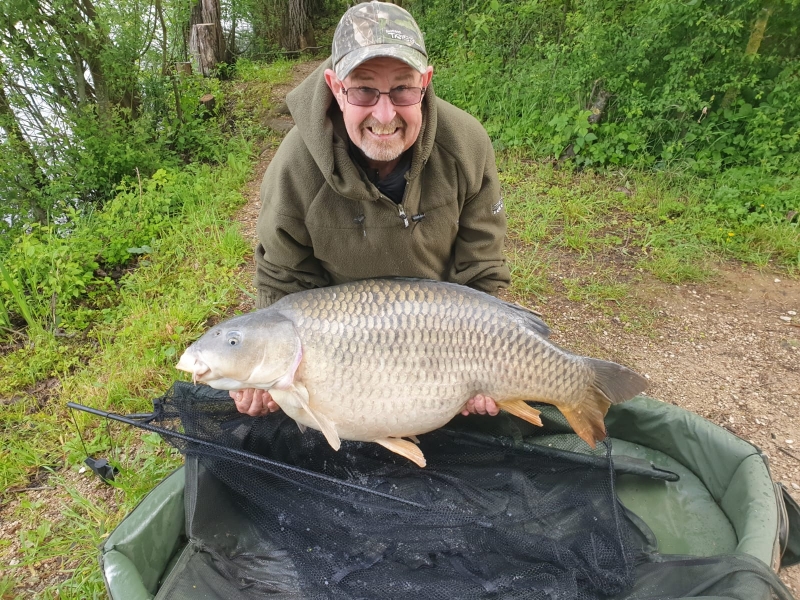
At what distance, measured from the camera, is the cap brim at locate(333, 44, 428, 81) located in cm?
136

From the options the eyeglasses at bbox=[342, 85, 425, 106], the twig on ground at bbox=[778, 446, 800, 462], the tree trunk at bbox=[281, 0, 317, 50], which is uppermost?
the tree trunk at bbox=[281, 0, 317, 50]

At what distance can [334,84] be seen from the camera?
4.93 ft

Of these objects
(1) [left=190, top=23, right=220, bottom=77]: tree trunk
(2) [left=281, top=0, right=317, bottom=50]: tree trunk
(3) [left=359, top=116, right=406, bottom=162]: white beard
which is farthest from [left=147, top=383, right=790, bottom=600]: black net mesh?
(2) [left=281, top=0, right=317, bottom=50]: tree trunk

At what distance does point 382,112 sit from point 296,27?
8.24 metres

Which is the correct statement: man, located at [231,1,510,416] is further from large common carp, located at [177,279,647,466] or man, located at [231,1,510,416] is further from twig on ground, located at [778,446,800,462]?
twig on ground, located at [778,446,800,462]

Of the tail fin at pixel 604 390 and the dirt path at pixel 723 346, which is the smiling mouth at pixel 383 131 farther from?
the dirt path at pixel 723 346

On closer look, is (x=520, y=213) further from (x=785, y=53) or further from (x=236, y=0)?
(x=236, y=0)

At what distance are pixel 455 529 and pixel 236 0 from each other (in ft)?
29.9

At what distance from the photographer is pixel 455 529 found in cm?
146

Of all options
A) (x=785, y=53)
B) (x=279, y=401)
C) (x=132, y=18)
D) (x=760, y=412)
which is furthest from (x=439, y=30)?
(x=279, y=401)

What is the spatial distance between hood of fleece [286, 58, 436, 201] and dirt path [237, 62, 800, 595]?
48.8 inches

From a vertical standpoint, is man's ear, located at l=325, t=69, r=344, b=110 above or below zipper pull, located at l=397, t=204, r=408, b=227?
above

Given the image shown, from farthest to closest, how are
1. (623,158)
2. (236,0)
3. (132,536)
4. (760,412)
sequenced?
1. (236,0)
2. (623,158)
3. (760,412)
4. (132,536)

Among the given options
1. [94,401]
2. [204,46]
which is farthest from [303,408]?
[204,46]
